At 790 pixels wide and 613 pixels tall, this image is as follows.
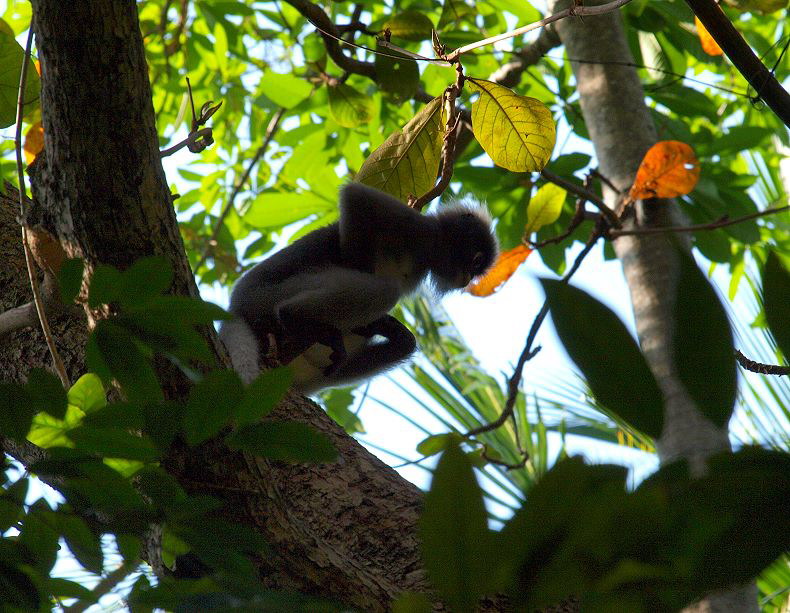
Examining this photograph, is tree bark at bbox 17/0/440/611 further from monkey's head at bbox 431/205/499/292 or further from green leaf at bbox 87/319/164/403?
monkey's head at bbox 431/205/499/292

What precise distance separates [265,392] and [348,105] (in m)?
2.55

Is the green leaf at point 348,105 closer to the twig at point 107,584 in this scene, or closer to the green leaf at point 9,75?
the green leaf at point 9,75

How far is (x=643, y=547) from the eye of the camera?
1.79 ft

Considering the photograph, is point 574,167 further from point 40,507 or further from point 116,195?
point 40,507

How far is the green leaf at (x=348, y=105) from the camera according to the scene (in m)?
3.18

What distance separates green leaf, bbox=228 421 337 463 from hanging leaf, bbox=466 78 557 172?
1.42 m

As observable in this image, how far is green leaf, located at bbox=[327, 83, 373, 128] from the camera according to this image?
3.18 metres

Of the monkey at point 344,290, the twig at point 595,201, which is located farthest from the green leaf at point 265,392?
the twig at point 595,201

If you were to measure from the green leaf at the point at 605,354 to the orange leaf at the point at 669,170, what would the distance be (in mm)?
2403

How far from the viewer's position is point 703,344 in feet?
1.64

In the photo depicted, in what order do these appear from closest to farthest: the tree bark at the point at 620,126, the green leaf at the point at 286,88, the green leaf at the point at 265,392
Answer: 1. the green leaf at the point at 265,392
2. the tree bark at the point at 620,126
3. the green leaf at the point at 286,88

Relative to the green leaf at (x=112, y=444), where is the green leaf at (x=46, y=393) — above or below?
above

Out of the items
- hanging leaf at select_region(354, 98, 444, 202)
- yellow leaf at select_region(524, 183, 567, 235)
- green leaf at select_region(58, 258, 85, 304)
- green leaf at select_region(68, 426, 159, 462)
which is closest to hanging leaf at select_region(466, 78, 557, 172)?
hanging leaf at select_region(354, 98, 444, 202)

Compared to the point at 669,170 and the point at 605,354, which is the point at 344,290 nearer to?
the point at 669,170
